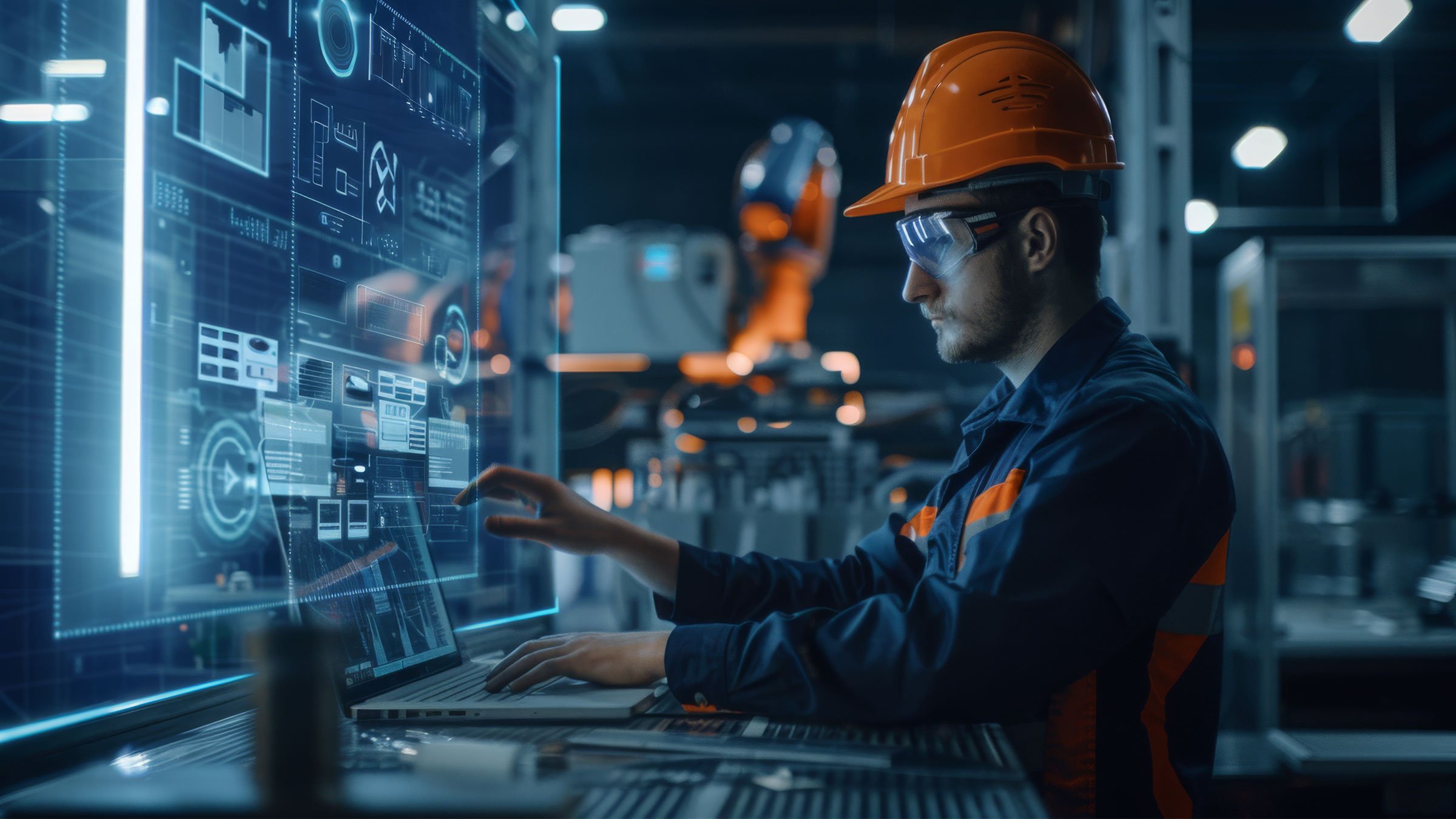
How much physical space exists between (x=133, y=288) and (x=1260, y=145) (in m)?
8.47

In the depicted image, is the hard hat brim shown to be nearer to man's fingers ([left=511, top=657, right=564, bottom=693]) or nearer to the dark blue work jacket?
the dark blue work jacket

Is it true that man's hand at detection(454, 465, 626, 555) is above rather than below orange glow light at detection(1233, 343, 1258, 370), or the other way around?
below

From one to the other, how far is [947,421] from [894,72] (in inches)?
194

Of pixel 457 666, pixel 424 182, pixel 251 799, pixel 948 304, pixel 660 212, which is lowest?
pixel 457 666

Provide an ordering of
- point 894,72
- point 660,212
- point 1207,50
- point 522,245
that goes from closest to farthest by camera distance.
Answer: point 522,245, point 1207,50, point 894,72, point 660,212

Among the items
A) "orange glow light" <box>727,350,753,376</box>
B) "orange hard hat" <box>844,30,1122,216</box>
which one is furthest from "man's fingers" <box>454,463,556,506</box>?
"orange glow light" <box>727,350,753,376</box>

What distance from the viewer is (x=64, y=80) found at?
3.79 feet

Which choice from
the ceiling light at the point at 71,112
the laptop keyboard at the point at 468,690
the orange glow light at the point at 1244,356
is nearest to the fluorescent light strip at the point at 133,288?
the ceiling light at the point at 71,112

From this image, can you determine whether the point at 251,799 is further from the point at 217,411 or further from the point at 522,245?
the point at 522,245

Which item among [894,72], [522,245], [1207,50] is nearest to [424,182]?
[522,245]

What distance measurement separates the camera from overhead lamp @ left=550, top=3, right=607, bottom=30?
529 cm

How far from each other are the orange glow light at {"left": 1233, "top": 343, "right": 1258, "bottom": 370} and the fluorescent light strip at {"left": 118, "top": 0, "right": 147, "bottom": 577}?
3656 millimetres

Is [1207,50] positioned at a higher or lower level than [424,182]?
higher

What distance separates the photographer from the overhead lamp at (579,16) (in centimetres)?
529
